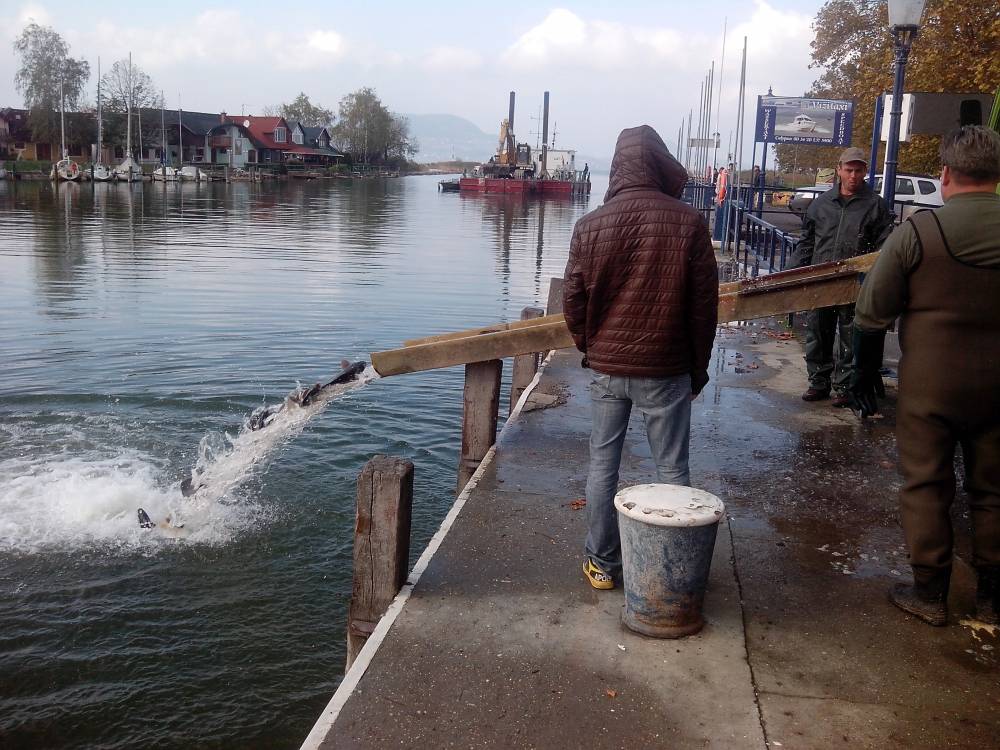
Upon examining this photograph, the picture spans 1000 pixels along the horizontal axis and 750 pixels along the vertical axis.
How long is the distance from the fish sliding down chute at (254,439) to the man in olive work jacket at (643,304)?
4630 mm

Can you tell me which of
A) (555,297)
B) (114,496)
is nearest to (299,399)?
(114,496)

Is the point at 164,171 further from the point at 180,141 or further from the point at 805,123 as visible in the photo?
the point at 805,123

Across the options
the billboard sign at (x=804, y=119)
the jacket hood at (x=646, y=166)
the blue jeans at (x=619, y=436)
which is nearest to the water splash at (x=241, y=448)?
the blue jeans at (x=619, y=436)

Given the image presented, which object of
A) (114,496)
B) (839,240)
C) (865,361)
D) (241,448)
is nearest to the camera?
(865,361)

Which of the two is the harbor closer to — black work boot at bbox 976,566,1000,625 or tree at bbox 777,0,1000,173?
black work boot at bbox 976,566,1000,625

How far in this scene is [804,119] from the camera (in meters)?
20.0

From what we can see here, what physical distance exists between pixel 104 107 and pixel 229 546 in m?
106

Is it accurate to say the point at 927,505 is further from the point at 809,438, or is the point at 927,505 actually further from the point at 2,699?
the point at 2,699

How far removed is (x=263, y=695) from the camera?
557cm

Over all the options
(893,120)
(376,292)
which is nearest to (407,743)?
(893,120)

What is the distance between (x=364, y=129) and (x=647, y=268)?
15559cm

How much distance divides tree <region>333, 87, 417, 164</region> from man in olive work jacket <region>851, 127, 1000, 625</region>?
152 m

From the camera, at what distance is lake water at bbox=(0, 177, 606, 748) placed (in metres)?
5.57

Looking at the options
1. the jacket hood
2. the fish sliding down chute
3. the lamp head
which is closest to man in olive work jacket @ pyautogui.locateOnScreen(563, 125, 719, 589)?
the jacket hood
